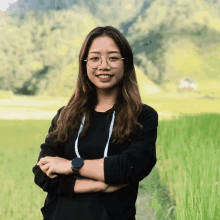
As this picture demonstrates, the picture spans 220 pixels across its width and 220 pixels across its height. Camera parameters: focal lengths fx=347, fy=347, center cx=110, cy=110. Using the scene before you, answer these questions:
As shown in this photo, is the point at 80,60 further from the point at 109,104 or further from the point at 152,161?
the point at 152,161

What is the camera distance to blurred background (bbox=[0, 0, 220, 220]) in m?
2.78

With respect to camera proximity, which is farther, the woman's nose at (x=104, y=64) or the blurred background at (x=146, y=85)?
the blurred background at (x=146, y=85)

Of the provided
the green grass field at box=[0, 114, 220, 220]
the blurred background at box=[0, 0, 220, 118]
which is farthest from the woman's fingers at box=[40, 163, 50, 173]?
the blurred background at box=[0, 0, 220, 118]

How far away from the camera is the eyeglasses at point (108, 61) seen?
1.45 metres

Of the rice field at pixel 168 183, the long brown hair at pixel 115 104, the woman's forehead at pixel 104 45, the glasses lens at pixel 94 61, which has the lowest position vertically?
the rice field at pixel 168 183

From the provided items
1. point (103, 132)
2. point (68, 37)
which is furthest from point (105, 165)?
point (68, 37)

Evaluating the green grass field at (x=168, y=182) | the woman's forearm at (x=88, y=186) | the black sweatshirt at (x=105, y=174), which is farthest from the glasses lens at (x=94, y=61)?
the green grass field at (x=168, y=182)

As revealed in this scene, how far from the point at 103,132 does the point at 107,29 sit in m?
0.44

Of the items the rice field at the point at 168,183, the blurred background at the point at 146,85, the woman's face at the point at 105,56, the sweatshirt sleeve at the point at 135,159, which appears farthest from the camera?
the blurred background at the point at 146,85

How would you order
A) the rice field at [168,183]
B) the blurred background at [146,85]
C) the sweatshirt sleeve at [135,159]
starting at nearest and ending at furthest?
the sweatshirt sleeve at [135,159] < the rice field at [168,183] < the blurred background at [146,85]

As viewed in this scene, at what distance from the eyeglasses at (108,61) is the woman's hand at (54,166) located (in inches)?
16.4

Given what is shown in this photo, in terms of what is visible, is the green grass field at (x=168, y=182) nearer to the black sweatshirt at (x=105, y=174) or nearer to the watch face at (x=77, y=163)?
the black sweatshirt at (x=105, y=174)

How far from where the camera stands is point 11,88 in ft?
77.3

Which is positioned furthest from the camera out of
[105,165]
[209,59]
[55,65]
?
[209,59]
